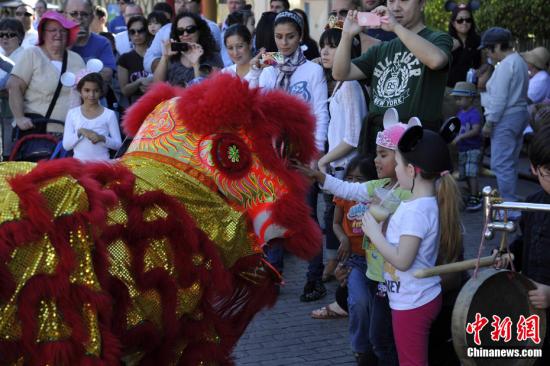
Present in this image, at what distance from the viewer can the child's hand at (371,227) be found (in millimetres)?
3725

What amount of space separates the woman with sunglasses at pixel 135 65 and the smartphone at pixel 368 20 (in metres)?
4.12

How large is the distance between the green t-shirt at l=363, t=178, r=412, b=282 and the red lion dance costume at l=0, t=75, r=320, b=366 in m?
0.60

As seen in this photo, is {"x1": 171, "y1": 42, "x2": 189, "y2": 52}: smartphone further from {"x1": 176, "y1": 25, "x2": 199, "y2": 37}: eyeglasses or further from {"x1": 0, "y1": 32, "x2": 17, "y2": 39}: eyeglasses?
{"x1": 0, "y1": 32, "x2": 17, "y2": 39}: eyeglasses

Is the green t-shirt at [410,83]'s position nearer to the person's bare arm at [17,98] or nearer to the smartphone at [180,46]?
the smartphone at [180,46]

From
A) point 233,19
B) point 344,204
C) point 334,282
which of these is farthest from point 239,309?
point 233,19

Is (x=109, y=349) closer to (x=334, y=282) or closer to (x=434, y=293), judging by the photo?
(x=434, y=293)

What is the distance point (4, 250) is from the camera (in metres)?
2.76

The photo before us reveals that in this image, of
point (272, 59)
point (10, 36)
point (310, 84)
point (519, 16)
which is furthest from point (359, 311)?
point (519, 16)

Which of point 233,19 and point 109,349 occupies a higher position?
point 233,19

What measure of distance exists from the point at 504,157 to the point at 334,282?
118 inches

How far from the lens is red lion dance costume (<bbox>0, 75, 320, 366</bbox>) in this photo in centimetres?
283

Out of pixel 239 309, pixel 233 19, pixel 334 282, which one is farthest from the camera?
pixel 233 19

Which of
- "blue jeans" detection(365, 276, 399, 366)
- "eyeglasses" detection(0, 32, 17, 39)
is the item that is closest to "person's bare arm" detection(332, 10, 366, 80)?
"blue jeans" detection(365, 276, 399, 366)

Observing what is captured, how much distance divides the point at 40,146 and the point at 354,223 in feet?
10.6
